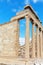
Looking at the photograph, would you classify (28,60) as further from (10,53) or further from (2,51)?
(2,51)

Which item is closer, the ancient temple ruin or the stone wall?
the ancient temple ruin

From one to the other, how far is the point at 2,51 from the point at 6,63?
212 centimetres

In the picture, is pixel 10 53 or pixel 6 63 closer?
pixel 6 63

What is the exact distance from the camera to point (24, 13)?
1384cm

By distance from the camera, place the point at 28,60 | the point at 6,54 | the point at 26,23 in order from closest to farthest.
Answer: the point at 28,60, the point at 26,23, the point at 6,54

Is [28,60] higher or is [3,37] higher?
[3,37]

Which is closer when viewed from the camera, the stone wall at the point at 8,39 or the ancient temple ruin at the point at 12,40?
the ancient temple ruin at the point at 12,40

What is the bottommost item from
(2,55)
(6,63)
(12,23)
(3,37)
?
(6,63)

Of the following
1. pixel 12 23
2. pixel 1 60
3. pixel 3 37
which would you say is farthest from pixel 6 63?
pixel 12 23

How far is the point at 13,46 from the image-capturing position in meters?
14.1

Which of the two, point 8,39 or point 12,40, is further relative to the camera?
point 8,39

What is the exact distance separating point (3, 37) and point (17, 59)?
10.3 feet

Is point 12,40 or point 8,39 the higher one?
point 8,39

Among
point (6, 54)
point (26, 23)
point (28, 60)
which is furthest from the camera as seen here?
point (6, 54)
